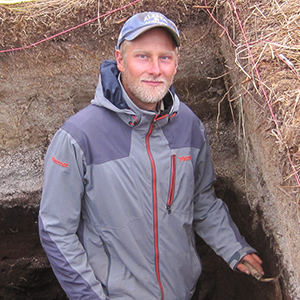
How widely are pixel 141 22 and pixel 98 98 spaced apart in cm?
54

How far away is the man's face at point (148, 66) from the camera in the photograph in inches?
94.7

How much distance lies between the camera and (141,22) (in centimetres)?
238

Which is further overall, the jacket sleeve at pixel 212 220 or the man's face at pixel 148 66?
the jacket sleeve at pixel 212 220

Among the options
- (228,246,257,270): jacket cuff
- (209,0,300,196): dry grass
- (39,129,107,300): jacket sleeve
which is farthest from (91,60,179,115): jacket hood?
(228,246,257,270): jacket cuff

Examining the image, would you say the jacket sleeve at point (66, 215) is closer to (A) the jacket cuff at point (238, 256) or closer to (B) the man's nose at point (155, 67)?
(B) the man's nose at point (155, 67)

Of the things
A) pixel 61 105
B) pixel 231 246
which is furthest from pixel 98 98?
pixel 61 105

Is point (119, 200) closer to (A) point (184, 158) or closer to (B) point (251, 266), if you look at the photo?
(A) point (184, 158)

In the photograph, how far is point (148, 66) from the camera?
94.9 inches

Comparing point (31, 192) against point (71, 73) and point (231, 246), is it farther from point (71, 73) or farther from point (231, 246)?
point (231, 246)

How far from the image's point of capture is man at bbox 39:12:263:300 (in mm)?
2359

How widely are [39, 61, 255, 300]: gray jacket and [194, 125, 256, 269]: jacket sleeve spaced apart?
0.04 metres

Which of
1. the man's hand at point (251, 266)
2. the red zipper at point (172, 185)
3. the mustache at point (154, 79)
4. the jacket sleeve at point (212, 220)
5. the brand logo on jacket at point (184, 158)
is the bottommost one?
the man's hand at point (251, 266)

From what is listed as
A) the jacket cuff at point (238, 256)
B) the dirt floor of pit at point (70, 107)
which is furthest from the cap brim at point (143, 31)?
the jacket cuff at point (238, 256)

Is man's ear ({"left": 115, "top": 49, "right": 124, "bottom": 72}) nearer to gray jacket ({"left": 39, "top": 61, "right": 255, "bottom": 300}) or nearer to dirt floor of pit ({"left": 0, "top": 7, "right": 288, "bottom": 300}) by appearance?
gray jacket ({"left": 39, "top": 61, "right": 255, "bottom": 300})
